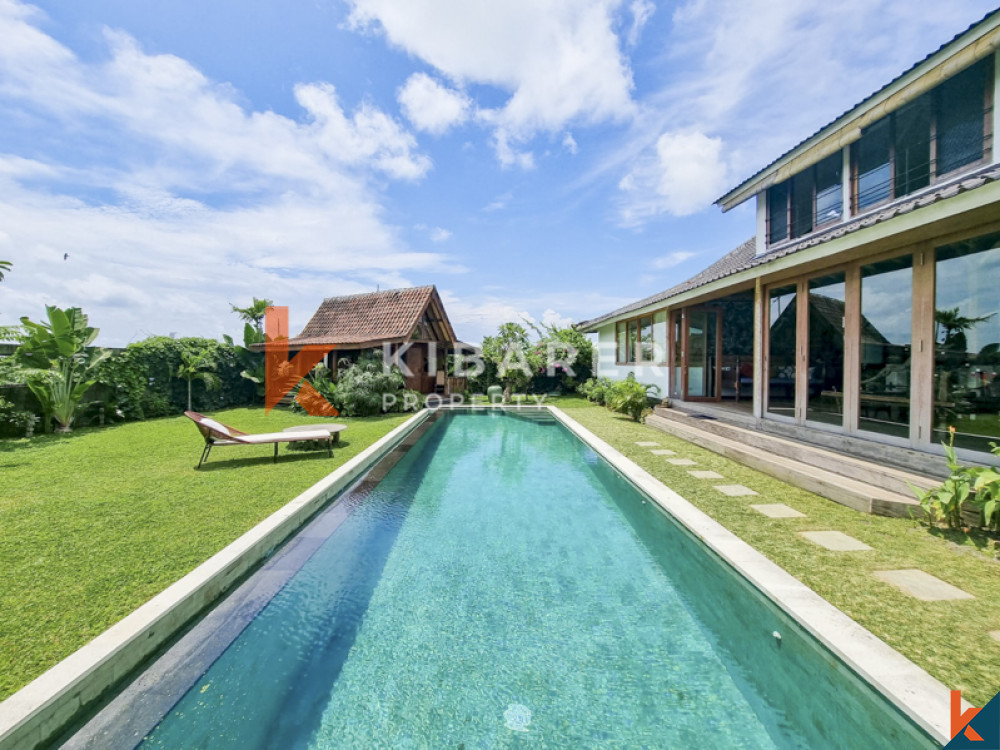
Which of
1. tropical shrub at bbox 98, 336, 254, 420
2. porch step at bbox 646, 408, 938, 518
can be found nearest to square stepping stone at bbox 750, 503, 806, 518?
porch step at bbox 646, 408, 938, 518

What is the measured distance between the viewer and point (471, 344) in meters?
22.7

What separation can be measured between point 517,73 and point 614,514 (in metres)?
12.5

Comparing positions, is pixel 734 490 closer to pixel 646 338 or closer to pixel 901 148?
pixel 901 148

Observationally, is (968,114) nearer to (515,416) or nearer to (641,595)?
(641,595)

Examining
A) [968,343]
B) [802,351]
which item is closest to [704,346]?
[802,351]

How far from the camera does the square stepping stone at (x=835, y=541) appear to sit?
4.09 m

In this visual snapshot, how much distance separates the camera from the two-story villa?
16.7ft

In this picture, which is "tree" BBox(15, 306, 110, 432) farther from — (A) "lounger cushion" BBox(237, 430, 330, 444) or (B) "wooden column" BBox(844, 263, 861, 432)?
(B) "wooden column" BBox(844, 263, 861, 432)

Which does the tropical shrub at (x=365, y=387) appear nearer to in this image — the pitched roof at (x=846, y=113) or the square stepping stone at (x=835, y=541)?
the pitched roof at (x=846, y=113)

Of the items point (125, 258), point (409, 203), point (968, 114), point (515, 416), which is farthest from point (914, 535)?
point (125, 258)

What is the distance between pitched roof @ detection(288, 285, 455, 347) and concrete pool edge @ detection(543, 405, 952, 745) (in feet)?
47.4

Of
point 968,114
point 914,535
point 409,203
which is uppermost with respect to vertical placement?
point 409,203

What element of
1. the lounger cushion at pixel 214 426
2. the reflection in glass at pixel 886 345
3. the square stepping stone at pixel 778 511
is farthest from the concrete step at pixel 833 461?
the lounger cushion at pixel 214 426

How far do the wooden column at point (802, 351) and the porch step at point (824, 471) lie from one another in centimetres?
77
